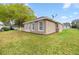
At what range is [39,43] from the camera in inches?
70.1

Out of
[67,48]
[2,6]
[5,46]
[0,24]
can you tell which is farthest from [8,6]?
[67,48]

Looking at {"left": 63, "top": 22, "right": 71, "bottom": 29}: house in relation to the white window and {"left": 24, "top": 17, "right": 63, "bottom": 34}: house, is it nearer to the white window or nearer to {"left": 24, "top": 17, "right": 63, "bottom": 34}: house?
{"left": 24, "top": 17, "right": 63, "bottom": 34}: house

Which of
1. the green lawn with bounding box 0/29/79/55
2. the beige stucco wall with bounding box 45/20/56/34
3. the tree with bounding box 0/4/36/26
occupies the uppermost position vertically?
the tree with bounding box 0/4/36/26

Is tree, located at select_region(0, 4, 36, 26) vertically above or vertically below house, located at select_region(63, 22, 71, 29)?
above

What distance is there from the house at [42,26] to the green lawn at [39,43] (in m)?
0.04

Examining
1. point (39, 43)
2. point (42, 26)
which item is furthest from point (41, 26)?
point (39, 43)

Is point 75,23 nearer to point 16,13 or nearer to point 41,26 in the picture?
point 41,26

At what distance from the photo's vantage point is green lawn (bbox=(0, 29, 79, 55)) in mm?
1756

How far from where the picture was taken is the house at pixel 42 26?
1787mm

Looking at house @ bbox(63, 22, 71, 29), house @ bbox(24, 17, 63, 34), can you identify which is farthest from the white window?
house @ bbox(63, 22, 71, 29)

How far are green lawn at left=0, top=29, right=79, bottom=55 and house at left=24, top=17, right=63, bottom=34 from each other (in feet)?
0.13

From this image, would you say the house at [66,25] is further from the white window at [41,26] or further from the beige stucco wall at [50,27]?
the white window at [41,26]

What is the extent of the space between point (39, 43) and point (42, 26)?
16 centimetres

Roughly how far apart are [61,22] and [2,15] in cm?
56
